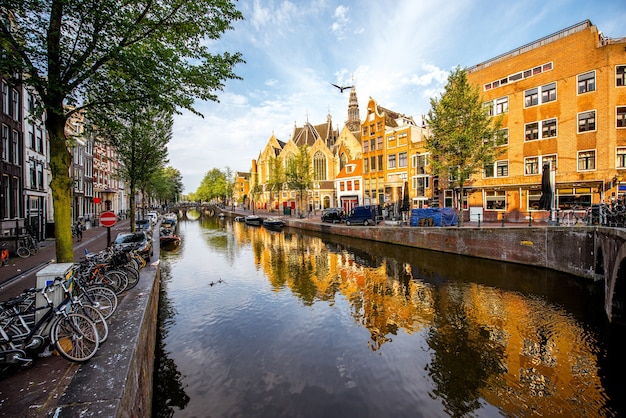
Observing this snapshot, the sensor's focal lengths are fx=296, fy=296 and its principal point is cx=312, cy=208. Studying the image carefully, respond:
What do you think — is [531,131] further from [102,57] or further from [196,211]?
[196,211]

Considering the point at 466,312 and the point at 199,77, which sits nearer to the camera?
the point at 199,77

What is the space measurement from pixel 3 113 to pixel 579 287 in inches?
1324

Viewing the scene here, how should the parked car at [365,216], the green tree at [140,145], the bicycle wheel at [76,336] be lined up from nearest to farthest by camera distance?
1. the bicycle wheel at [76,336]
2. the green tree at [140,145]
3. the parked car at [365,216]

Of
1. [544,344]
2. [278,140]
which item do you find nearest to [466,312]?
[544,344]

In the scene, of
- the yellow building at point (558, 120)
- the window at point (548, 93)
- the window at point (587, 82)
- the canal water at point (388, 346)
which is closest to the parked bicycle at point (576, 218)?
the yellow building at point (558, 120)

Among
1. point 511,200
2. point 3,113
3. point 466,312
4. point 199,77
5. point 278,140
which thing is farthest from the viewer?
point 278,140

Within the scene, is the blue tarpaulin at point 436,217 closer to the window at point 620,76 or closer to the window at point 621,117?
the window at point 621,117

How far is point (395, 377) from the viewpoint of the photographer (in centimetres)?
758

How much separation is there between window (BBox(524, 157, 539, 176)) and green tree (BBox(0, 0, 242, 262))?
90.3 feet

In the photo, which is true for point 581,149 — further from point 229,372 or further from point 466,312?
point 229,372

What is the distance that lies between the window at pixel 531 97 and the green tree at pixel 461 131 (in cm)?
593

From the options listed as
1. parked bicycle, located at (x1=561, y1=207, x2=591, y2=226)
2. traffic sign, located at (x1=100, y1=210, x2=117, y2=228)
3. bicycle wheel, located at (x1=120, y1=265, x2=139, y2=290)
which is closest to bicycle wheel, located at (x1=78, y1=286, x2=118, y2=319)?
bicycle wheel, located at (x1=120, y1=265, x2=139, y2=290)

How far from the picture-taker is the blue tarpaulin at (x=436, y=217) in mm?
24906

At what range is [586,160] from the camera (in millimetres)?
23391
